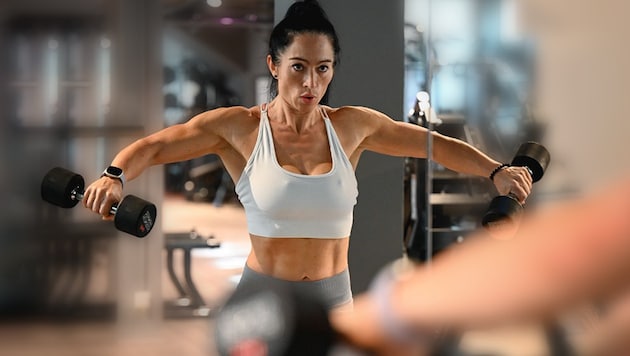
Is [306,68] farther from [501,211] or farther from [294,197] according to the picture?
[501,211]

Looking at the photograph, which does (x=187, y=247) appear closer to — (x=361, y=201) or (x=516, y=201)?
(x=361, y=201)

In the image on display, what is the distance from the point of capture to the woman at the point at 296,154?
6.07ft

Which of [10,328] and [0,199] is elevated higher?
[0,199]

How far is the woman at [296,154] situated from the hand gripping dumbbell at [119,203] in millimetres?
35

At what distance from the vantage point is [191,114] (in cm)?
405

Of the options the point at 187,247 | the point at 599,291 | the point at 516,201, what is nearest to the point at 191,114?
the point at 187,247

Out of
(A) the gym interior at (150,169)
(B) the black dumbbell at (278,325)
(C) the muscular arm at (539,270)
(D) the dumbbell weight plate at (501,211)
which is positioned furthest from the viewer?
(A) the gym interior at (150,169)

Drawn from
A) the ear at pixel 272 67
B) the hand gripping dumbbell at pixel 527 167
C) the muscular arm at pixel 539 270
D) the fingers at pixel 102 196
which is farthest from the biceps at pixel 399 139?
the muscular arm at pixel 539 270

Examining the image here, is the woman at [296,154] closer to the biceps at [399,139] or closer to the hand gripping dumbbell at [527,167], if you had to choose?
the biceps at [399,139]

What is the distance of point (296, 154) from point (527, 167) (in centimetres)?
107

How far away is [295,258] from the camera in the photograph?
1866mm

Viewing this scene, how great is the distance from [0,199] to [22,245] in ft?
0.87

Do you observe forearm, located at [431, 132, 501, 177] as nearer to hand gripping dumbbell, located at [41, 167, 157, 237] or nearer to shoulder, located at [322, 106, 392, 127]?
shoulder, located at [322, 106, 392, 127]

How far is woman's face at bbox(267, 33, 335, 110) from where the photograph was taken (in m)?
1.91
